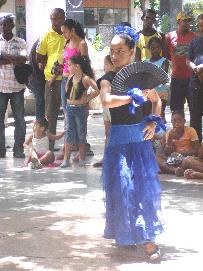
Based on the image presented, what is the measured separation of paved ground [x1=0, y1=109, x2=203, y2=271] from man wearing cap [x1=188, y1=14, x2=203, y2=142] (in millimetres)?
1441

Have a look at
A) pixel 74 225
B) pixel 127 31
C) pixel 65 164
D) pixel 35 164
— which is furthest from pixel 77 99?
pixel 127 31

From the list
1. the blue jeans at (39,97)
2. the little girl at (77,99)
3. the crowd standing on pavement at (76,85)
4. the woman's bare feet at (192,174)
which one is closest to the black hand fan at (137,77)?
the crowd standing on pavement at (76,85)

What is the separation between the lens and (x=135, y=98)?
188 inches

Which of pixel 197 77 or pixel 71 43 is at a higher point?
pixel 71 43

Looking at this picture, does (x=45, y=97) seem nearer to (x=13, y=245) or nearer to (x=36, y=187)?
(x=36, y=187)

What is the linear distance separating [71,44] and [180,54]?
1.69 m

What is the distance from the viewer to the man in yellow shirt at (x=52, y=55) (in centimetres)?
960

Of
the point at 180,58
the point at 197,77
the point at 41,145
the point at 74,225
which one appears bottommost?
the point at 74,225

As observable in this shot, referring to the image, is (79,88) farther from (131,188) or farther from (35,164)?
(131,188)

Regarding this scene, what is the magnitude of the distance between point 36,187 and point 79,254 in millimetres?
2635

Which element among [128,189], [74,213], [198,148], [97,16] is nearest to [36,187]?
[74,213]

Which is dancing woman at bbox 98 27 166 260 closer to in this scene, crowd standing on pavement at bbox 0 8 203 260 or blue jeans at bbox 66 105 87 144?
crowd standing on pavement at bbox 0 8 203 260

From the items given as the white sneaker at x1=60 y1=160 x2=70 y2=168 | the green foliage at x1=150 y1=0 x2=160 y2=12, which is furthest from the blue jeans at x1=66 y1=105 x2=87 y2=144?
the green foliage at x1=150 y1=0 x2=160 y2=12

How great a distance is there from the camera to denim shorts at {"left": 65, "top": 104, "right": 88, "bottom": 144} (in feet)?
29.1
